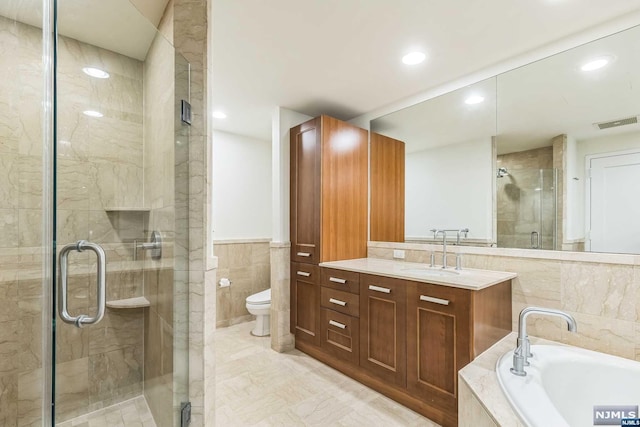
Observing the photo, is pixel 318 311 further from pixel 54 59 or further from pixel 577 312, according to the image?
pixel 54 59

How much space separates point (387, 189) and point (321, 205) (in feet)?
2.58

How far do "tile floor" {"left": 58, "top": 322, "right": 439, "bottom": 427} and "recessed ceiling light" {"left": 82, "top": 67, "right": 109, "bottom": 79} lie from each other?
1.94m

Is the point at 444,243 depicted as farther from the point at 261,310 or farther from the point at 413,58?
the point at 261,310

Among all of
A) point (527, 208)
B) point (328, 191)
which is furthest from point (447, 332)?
point (328, 191)

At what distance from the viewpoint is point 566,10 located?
157 cm

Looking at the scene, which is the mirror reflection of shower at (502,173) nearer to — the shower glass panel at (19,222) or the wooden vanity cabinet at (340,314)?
the wooden vanity cabinet at (340,314)

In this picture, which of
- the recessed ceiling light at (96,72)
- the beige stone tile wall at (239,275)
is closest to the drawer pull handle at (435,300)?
the recessed ceiling light at (96,72)

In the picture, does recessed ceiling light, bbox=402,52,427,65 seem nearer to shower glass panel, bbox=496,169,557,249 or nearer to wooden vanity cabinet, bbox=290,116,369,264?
wooden vanity cabinet, bbox=290,116,369,264

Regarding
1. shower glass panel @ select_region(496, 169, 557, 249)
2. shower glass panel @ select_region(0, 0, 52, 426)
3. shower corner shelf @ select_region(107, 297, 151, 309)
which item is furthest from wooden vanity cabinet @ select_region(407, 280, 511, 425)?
shower glass panel @ select_region(0, 0, 52, 426)

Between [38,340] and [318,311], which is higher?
[38,340]

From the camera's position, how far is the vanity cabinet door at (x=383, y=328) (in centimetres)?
197

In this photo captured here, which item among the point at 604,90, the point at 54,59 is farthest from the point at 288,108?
the point at 604,90

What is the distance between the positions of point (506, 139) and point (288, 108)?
2.02 m

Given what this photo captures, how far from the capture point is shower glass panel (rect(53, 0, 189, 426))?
1.49 meters
